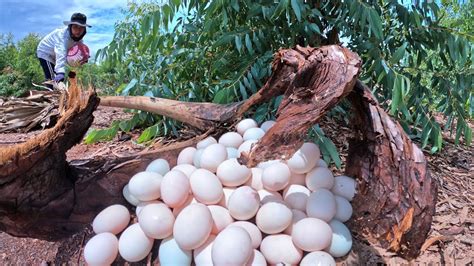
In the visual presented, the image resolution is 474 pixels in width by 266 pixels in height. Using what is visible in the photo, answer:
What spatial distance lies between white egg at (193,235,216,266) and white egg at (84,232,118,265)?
223mm

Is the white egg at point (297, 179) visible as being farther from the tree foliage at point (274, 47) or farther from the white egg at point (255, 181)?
the tree foliage at point (274, 47)

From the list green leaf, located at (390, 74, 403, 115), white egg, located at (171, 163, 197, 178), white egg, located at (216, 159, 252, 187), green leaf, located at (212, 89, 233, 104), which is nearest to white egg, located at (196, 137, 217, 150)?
white egg, located at (171, 163, 197, 178)

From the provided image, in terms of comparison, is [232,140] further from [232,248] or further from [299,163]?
[232,248]

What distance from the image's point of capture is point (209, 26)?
1.98 meters

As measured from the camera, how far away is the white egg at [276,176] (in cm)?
94

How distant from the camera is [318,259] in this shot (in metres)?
0.86

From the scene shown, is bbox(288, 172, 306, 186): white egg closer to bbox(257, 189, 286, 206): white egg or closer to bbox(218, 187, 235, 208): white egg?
bbox(257, 189, 286, 206): white egg

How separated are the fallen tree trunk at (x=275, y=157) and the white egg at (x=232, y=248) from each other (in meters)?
0.16

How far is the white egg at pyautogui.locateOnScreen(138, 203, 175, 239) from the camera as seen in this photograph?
884mm

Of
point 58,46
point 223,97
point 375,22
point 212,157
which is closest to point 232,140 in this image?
point 212,157

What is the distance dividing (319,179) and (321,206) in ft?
0.27

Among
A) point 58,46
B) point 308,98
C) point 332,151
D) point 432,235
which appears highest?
point 58,46

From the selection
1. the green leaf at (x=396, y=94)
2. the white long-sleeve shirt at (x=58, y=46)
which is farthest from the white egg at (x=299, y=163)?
the white long-sleeve shirt at (x=58, y=46)

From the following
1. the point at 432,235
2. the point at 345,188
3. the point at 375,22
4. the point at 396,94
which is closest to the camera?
the point at 345,188
